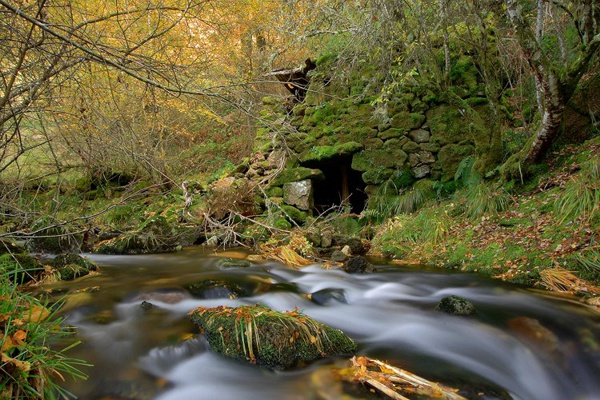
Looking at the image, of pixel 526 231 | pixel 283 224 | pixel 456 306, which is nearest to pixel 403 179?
pixel 283 224

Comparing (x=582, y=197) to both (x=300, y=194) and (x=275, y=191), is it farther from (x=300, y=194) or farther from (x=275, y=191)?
(x=275, y=191)

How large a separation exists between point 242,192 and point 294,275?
3.45 meters

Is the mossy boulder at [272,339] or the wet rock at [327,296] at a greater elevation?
the mossy boulder at [272,339]

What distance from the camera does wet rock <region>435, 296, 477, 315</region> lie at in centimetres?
357

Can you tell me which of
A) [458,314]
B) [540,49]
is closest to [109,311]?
[458,314]

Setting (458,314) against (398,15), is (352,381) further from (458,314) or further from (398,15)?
(398,15)

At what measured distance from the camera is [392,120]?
7785 millimetres

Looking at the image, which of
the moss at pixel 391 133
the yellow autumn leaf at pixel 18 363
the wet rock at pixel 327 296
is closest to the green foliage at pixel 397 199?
the moss at pixel 391 133

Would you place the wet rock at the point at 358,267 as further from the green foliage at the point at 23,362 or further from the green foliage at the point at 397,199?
the green foliage at the point at 23,362

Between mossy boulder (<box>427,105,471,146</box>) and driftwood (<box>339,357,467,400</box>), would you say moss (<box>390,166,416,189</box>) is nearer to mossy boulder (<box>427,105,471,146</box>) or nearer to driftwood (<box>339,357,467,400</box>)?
mossy boulder (<box>427,105,471,146</box>)

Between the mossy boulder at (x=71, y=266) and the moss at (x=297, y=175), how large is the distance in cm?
415

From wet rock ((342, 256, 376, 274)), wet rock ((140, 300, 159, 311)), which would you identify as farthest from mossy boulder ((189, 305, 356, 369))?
wet rock ((342, 256, 376, 274))

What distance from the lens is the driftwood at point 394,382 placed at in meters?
2.25

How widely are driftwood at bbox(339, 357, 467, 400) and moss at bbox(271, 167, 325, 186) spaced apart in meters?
5.91
